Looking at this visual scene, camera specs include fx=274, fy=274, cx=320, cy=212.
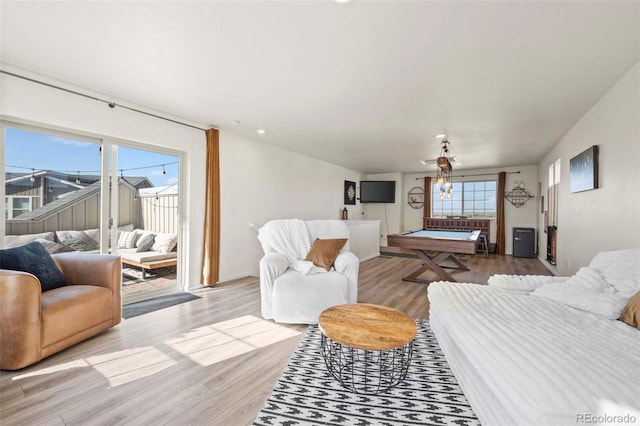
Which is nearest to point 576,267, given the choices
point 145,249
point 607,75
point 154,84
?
point 607,75

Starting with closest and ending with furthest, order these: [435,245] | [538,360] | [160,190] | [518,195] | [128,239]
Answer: [538,360]
[128,239]
[160,190]
[435,245]
[518,195]

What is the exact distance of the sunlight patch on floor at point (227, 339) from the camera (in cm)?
218

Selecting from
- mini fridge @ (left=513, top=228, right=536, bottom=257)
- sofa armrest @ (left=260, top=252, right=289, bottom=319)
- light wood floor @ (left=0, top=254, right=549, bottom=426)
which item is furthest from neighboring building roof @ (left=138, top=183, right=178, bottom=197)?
mini fridge @ (left=513, top=228, right=536, bottom=257)

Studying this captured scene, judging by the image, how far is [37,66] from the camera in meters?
2.37

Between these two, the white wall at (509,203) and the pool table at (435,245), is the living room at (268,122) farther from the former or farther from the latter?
the white wall at (509,203)

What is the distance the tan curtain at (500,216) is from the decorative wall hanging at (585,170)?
3914 mm

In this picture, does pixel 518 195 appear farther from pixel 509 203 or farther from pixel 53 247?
pixel 53 247

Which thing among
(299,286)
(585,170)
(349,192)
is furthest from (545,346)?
(349,192)

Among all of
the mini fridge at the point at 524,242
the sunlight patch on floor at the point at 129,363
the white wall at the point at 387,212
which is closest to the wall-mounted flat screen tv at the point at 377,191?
the white wall at the point at 387,212

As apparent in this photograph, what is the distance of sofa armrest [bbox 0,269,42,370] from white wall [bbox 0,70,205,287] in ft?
5.06

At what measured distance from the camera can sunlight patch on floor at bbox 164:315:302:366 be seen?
2178 millimetres

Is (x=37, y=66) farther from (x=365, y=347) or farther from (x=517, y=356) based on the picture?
(x=517, y=356)

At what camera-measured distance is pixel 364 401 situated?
63.8 inches

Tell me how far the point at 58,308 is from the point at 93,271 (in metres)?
0.52
